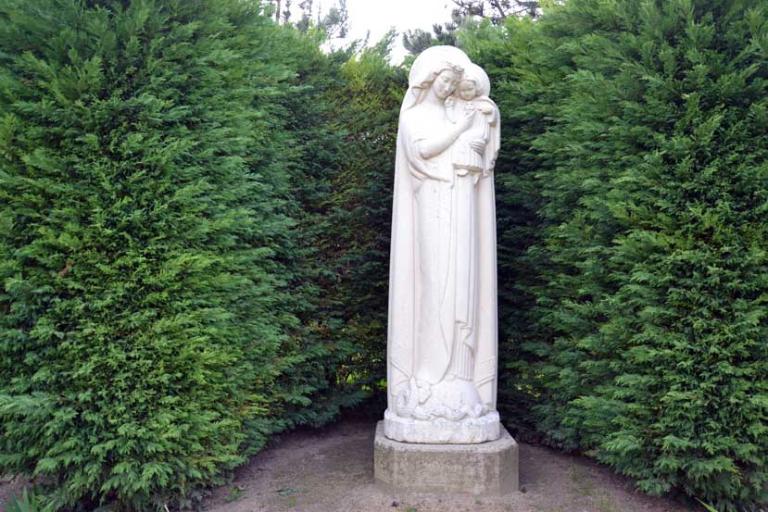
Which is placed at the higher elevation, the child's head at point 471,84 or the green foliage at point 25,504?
the child's head at point 471,84

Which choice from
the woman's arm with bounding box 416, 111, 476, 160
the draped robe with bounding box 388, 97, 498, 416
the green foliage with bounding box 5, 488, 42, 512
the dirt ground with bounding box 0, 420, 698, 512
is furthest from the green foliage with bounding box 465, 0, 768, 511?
the green foliage with bounding box 5, 488, 42, 512

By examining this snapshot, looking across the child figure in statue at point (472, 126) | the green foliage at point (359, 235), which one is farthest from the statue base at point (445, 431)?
the child figure in statue at point (472, 126)

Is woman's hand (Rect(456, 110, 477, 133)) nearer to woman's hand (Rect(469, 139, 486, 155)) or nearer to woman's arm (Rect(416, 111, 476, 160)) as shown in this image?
woman's arm (Rect(416, 111, 476, 160))

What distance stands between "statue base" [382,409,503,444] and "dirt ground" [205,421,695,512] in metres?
0.37

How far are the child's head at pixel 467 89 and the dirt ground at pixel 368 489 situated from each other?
2.78 meters

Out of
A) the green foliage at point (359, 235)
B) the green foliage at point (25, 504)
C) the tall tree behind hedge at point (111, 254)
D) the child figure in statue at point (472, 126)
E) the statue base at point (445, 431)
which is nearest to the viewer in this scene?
the green foliage at point (25, 504)

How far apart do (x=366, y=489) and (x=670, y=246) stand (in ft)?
8.69

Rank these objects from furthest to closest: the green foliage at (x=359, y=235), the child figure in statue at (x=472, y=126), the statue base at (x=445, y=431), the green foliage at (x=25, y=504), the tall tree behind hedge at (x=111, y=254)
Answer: the green foliage at (x=359, y=235) < the child figure in statue at (x=472, y=126) < the statue base at (x=445, y=431) < the tall tree behind hedge at (x=111, y=254) < the green foliage at (x=25, y=504)

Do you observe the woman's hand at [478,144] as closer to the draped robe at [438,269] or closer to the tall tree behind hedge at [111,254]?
the draped robe at [438,269]

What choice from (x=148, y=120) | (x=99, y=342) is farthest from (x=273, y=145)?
(x=99, y=342)

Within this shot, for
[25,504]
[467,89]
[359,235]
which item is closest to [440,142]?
[467,89]

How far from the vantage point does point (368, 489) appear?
15.4ft

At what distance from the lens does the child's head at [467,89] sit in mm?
4738

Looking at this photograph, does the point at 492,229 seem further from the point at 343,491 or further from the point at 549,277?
the point at 343,491
